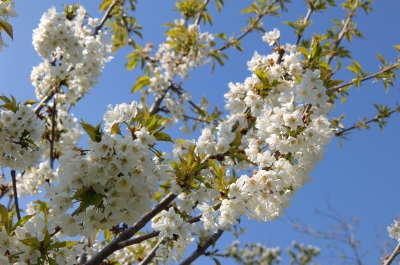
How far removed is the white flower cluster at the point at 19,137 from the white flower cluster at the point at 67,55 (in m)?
1.30

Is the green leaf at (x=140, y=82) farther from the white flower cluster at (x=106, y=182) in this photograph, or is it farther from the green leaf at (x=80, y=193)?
the green leaf at (x=80, y=193)

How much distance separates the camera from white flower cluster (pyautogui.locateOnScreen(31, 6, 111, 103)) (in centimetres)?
364

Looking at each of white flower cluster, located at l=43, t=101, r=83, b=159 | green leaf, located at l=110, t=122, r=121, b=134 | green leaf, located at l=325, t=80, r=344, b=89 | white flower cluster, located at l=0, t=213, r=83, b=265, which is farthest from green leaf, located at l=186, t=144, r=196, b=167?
white flower cluster, located at l=43, t=101, r=83, b=159

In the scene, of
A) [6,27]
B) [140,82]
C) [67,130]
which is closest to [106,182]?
[6,27]

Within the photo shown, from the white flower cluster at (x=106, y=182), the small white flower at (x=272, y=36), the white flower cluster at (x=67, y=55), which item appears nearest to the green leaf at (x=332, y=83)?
the small white flower at (x=272, y=36)

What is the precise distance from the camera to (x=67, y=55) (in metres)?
3.77

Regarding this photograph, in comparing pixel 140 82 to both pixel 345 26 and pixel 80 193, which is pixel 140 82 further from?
pixel 80 193

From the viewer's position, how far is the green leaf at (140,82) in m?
5.15

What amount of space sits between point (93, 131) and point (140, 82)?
355cm

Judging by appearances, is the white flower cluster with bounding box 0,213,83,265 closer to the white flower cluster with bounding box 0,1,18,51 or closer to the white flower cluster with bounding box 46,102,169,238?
the white flower cluster with bounding box 46,102,169,238

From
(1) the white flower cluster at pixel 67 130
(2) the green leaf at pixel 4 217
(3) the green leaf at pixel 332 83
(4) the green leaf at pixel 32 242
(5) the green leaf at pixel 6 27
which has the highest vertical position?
(1) the white flower cluster at pixel 67 130

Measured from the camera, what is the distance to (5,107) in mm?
2469

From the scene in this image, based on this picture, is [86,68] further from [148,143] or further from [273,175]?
[273,175]

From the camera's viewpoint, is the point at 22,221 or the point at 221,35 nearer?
the point at 22,221
